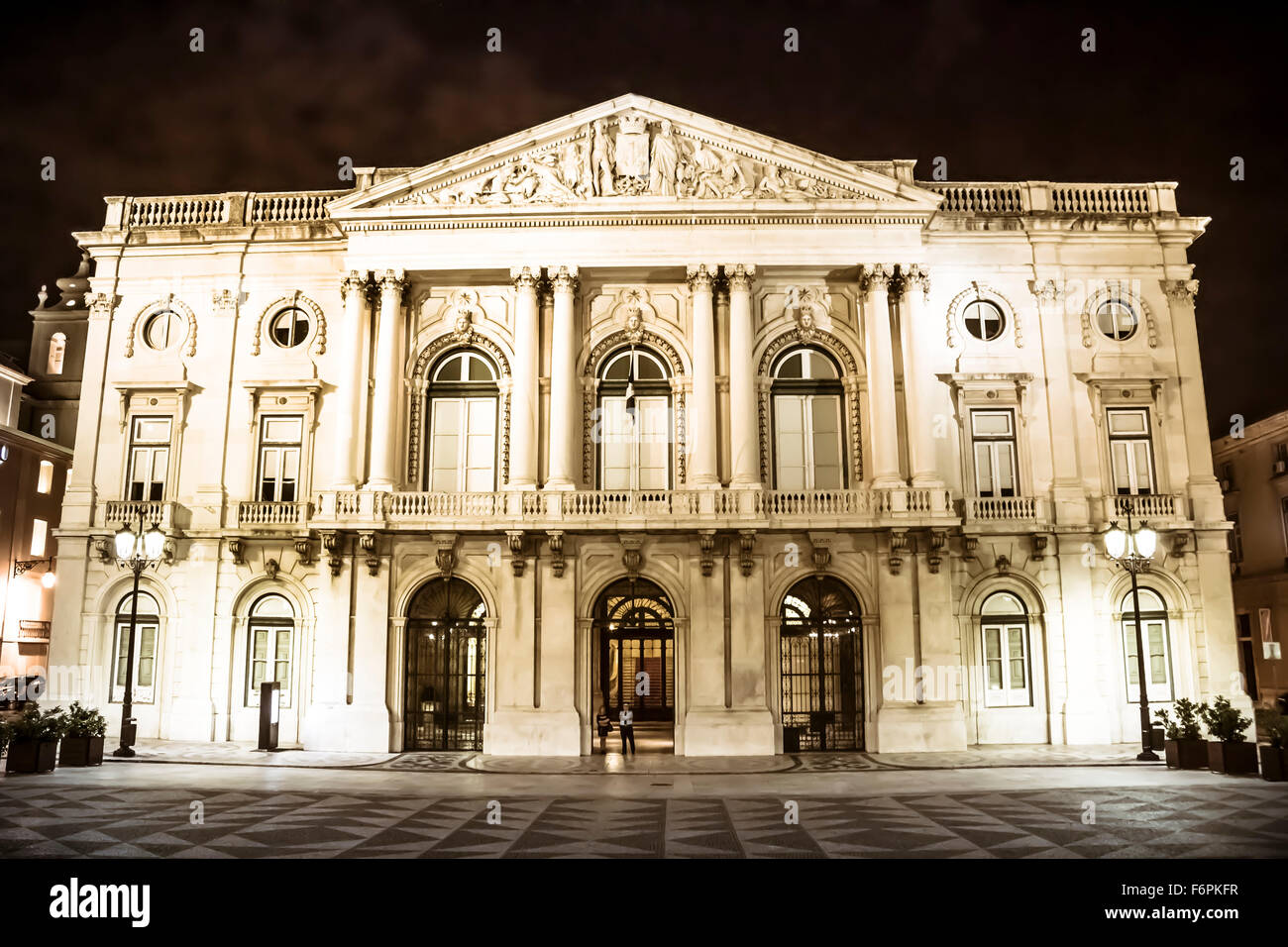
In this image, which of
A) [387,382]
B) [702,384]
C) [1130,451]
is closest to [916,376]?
[702,384]

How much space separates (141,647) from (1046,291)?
1111 inches

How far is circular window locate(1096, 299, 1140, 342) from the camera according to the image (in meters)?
27.6

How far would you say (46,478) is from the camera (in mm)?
40312

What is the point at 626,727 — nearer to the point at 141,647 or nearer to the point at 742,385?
the point at 742,385

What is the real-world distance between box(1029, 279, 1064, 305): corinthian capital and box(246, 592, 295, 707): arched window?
23430 millimetres

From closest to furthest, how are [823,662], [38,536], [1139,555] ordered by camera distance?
[1139,555]
[823,662]
[38,536]

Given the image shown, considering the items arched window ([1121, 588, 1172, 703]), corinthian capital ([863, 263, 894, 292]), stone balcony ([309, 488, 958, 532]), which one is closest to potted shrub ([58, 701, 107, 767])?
stone balcony ([309, 488, 958, 532])

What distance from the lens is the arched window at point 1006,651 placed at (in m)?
25.8

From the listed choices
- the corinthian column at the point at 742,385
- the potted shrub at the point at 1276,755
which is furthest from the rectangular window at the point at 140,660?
the potted shrub at the point at 1276,755

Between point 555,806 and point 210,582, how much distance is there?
15.1 meters

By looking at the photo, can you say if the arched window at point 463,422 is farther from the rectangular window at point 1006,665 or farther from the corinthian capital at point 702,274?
the rectangular window at point 1006,665
